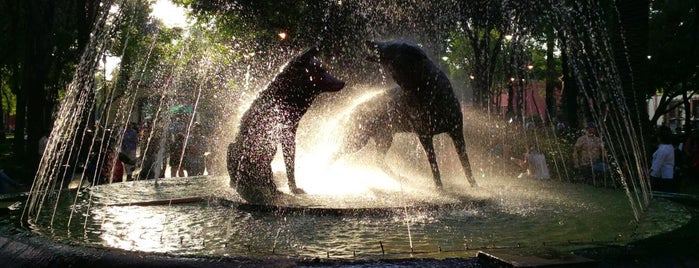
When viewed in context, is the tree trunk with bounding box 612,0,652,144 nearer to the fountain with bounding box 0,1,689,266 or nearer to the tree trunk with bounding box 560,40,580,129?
the fountain with bounding box 0,1,689,266

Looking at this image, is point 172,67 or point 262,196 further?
point 172,67

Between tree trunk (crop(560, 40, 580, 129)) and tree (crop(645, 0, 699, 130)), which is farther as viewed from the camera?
tree (crop(645, 0, 699, 130))

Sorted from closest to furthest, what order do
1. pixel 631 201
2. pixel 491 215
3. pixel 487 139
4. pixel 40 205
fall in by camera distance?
pixel 491 215 → pixel 40 205 → pixel 631 201 → pixel 487 139

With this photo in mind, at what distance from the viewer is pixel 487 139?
16.3 meters

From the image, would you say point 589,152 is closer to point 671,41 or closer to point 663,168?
point 663,168

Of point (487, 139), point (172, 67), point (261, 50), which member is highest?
point (172, 67)

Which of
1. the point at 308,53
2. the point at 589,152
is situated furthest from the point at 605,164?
the point at 308,53

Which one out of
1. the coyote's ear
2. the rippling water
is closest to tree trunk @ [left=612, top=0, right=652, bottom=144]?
the rippling water

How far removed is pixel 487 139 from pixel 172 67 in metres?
35.6

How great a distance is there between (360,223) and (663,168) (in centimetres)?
776

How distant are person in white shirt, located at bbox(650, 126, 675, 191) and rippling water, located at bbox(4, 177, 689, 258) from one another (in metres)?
3.56

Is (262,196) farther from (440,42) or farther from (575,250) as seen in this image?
(440,42)

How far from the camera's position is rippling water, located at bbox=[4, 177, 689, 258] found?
432 centimetres

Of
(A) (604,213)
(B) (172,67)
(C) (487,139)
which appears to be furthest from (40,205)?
(B) (172,67)
